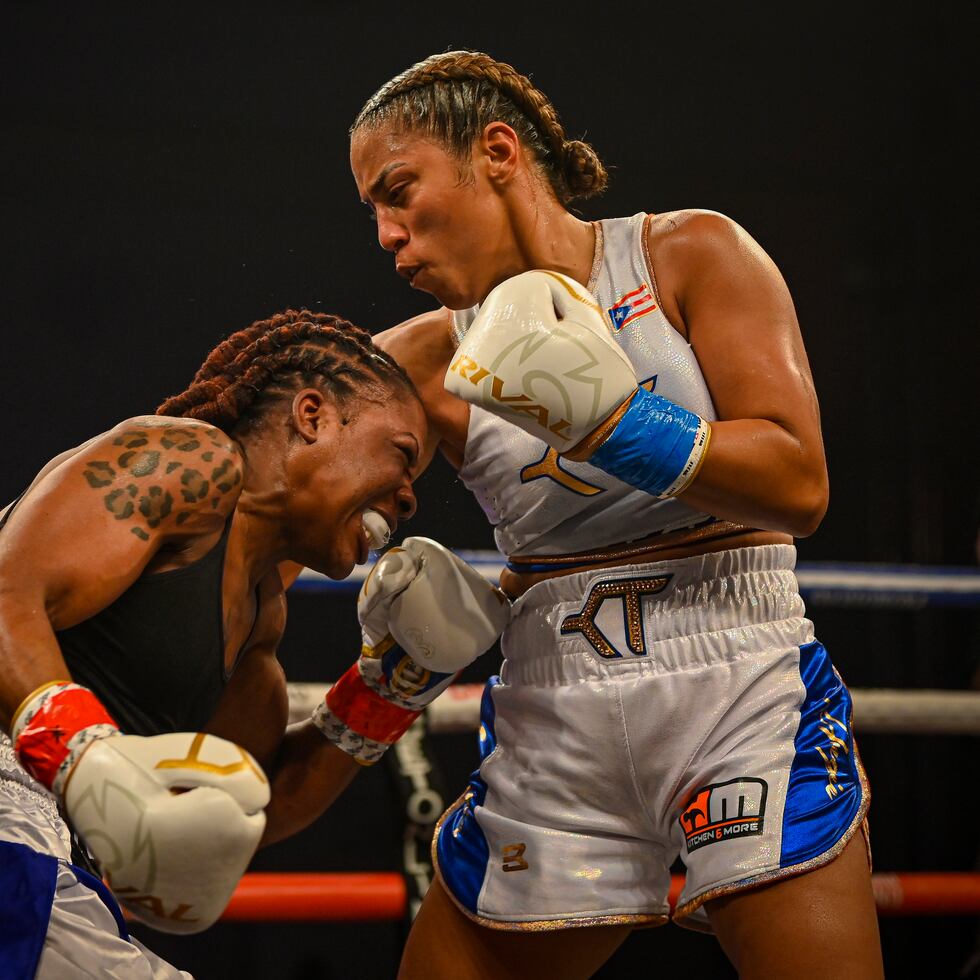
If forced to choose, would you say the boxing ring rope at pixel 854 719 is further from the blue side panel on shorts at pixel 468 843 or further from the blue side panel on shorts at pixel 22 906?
the blue side panel on shorts at pixel 22 906

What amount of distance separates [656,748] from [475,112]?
935 mm

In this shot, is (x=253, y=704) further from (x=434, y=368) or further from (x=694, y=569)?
(x=694, y=569)

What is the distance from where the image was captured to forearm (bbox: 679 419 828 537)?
1.41 m

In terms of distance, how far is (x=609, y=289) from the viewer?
1662 mm

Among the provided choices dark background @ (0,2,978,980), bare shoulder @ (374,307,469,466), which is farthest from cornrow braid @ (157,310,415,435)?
dark background @ (0,2,978,980)

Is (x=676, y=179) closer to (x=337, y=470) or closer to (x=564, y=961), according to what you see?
(x=337, y=470)

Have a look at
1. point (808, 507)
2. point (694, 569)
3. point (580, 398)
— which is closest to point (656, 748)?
point (694, 569)

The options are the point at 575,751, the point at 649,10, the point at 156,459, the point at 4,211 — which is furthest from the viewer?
the point at 649,10

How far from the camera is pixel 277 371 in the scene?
5.33 ft

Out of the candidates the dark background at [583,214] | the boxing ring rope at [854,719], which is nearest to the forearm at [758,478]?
the boxing ring rope at [854,719]

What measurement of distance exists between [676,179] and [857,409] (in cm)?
89

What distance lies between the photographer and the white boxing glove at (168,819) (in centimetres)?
110

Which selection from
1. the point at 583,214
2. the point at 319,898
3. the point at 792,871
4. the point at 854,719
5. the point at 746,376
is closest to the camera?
the point at 792,871

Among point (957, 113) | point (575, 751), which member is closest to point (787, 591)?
point (575, 751)
